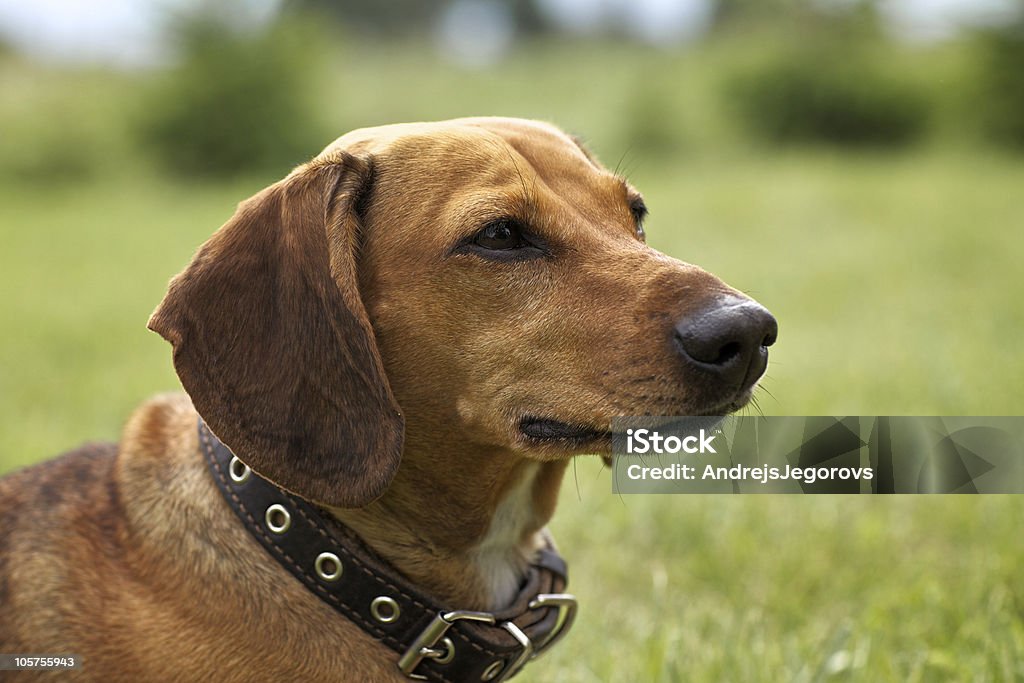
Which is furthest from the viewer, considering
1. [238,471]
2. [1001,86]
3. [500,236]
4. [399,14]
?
[399,14]

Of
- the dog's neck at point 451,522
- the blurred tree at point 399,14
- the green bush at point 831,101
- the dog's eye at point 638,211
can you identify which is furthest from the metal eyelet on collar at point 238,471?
the blurred tree at point 399,14

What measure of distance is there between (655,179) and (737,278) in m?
8.01

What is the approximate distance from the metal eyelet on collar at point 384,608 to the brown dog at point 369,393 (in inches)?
3.2

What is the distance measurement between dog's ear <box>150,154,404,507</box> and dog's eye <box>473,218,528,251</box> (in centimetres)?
36

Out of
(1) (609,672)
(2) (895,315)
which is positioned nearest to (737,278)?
(2) (895,315)

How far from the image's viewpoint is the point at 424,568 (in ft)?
8.87

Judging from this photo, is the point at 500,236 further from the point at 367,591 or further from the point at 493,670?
the point at 493,670

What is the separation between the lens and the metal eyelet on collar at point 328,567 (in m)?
2.51

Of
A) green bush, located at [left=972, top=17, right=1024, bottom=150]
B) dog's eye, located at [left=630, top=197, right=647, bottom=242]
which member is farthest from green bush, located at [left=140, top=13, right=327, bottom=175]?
dog's eye, located at [left=630, top=197, right=647, bottom=242]

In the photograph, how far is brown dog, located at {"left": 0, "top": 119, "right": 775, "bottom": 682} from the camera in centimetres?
247

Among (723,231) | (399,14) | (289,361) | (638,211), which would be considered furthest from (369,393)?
(399,14)

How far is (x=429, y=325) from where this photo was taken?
2645 millimetres

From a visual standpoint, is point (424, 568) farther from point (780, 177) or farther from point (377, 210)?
point (780, 177)

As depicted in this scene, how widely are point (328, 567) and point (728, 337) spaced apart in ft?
3.73
